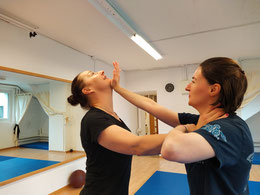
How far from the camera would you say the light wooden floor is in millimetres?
3314

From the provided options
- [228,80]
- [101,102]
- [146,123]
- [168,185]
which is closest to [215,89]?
[228,80]

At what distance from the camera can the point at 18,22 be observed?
275 centimetres

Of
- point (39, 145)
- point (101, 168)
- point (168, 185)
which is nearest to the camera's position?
point (101, 168)

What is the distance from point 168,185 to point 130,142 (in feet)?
9.51

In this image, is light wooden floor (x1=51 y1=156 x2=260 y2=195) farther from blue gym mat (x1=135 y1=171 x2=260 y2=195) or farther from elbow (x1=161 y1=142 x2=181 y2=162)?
elbow (x1=161 y1=142 x2=181 y2=162)

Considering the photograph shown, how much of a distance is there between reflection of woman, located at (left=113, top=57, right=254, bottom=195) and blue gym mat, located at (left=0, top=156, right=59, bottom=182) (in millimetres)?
2881

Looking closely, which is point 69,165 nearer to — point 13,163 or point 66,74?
point 13,163

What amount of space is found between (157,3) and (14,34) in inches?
86.9

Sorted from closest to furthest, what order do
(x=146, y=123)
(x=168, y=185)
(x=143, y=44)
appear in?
(x=168, y=185) → (x=143, y=44) → (x=146, y=123)

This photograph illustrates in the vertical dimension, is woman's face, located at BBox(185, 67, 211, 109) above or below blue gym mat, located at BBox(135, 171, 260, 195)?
above

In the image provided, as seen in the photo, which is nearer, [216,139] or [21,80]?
[216,139]

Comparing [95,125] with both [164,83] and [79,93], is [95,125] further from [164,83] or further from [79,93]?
[164,83]

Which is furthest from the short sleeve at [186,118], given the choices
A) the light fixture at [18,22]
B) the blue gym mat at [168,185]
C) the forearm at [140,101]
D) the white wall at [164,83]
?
the white wall at [164,83]

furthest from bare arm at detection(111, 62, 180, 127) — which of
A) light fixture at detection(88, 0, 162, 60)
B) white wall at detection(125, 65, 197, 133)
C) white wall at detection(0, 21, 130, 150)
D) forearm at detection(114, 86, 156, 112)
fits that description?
white wall at detection(125, 65, 197, 133)
